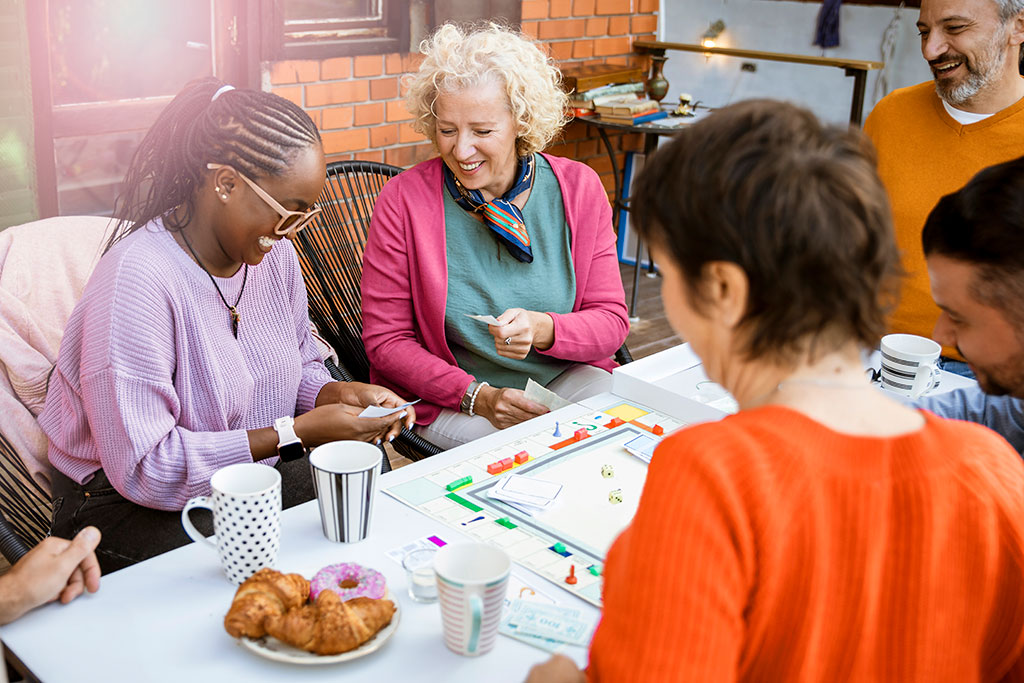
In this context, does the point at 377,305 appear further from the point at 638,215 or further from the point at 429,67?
the point at 638,215

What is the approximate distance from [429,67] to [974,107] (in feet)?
4.52

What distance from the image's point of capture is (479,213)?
2.18 metres

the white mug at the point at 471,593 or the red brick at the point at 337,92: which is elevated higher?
the red brick at the point at 337,92

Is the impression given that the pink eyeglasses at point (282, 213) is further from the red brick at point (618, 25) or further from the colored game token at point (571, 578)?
the red brick at point (618, 25)

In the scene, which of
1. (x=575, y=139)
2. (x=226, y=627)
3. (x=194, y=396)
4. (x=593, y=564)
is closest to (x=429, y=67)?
(x=194, y=396)

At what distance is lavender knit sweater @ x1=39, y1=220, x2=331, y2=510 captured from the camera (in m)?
1.49

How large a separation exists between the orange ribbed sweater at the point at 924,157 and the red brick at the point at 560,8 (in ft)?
7.22

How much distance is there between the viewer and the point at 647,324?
4402 millimetres

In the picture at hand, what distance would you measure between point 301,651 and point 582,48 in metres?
4.00

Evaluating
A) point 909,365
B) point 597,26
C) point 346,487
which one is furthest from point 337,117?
point 346,487

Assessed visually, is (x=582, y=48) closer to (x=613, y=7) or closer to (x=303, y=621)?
(x=613, y=7)

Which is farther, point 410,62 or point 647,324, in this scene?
point 647,324

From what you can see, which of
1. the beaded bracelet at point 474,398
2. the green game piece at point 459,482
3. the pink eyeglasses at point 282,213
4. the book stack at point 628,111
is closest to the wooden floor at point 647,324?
the book stack at point 628,111

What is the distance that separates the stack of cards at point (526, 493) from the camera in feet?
4.47
